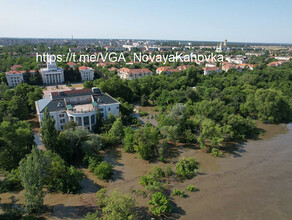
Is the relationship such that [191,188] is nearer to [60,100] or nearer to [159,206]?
[159,206]

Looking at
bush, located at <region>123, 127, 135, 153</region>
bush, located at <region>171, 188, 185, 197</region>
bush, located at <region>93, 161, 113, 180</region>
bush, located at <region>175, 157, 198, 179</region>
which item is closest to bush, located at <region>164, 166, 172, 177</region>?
bush, located at <region>175, 157, 198, 179</region>

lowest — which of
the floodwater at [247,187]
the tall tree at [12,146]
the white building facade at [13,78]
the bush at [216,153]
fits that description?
the floodwater at [247,187]

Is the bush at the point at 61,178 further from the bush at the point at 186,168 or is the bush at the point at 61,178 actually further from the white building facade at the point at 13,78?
the white building facade at the point at 13,78

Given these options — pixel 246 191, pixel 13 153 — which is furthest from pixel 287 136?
pixel 13 153

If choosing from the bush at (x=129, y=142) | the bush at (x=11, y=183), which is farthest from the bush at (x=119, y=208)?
the bush at (x=129, y=142)

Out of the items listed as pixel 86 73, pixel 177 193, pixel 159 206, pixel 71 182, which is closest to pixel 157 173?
pixel 177 193

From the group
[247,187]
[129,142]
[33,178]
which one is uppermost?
[33,178]
